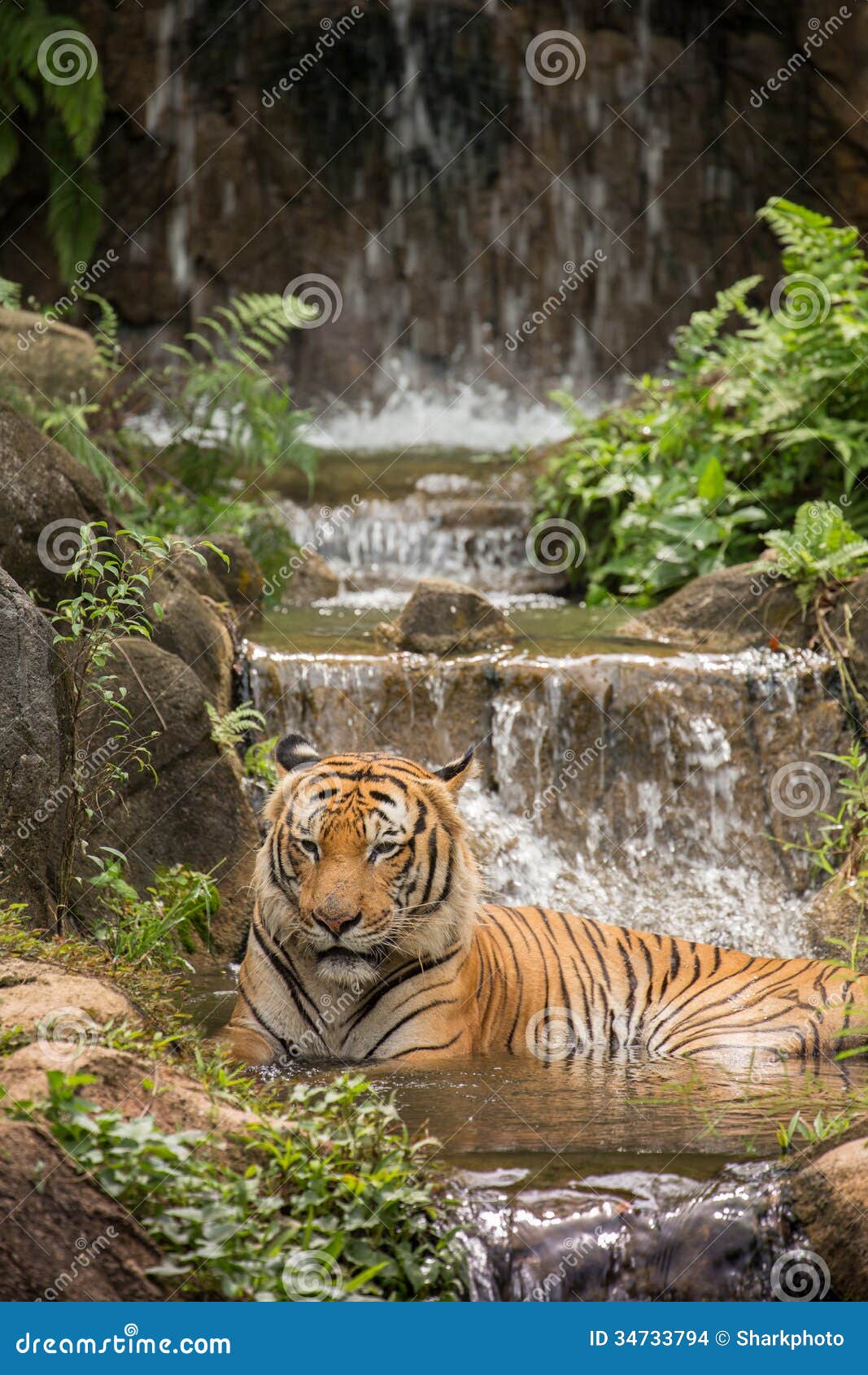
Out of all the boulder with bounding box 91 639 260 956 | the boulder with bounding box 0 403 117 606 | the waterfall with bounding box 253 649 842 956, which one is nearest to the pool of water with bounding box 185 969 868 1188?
the boulder with bounding box 91 639 260 956

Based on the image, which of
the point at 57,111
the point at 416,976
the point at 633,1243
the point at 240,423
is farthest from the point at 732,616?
the point at 57,111

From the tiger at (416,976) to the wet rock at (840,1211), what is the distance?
3.70 ft

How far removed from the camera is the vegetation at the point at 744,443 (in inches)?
416

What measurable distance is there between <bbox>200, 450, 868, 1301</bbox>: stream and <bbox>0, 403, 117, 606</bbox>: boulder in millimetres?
1561

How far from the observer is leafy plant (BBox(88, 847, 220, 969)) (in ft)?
18.6

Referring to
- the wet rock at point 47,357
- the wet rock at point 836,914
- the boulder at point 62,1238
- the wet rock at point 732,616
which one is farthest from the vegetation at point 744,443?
the boulder at point 62,1238

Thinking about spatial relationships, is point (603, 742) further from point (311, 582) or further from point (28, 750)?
point (28, 750)

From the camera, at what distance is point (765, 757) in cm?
834

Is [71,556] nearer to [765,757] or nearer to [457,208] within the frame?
[765,757]

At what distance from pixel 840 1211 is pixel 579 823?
4.45 meters

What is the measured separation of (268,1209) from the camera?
3453mm

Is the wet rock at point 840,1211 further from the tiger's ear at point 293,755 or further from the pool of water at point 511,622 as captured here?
the pool of water at point 511,622

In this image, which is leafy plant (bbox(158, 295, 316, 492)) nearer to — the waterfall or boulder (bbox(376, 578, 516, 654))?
boulder (bbox(376, 578, 516, 654))

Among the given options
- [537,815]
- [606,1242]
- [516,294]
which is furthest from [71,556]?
[516,294]
